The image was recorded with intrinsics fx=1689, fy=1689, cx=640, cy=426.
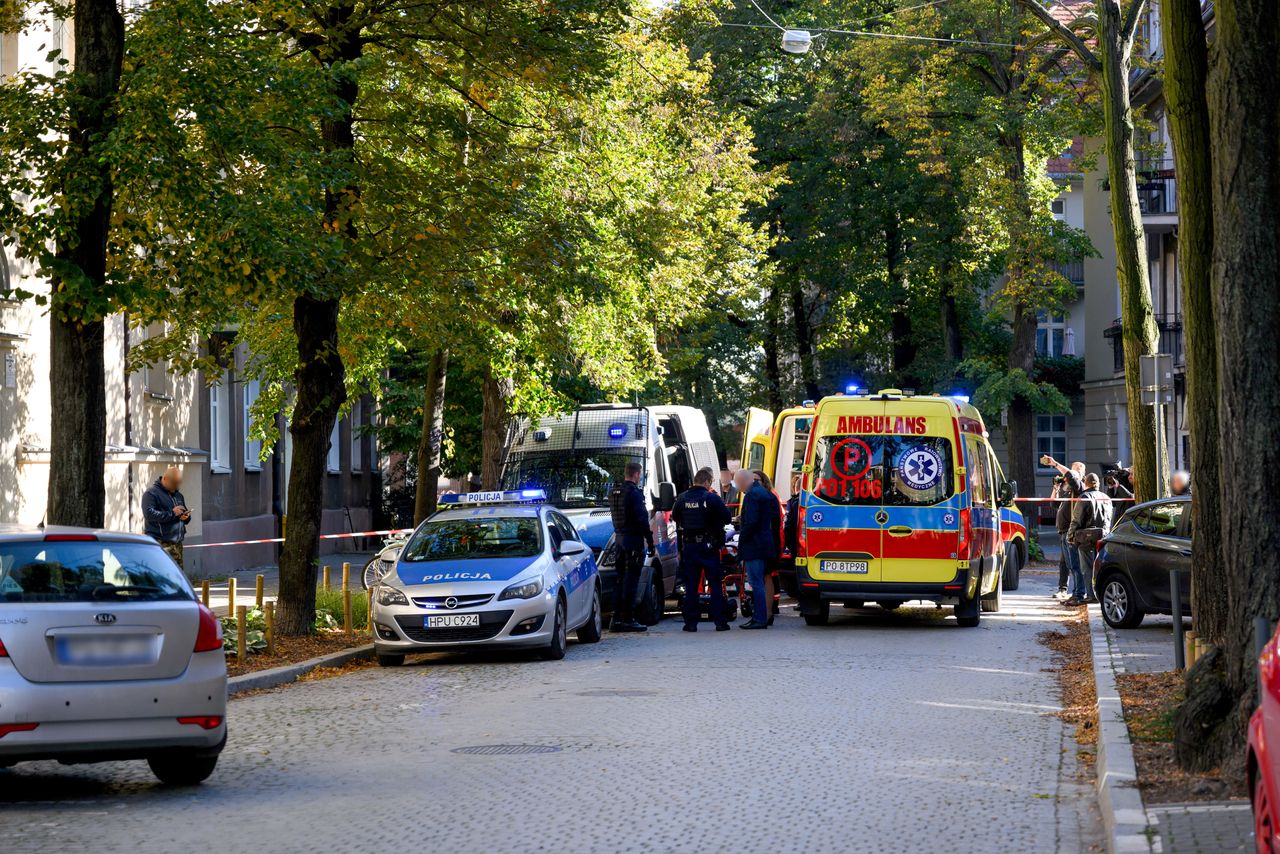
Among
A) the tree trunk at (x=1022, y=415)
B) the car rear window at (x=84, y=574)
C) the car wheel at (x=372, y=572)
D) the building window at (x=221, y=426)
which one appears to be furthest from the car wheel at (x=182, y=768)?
the tree trunk at (x=1022, y=415)

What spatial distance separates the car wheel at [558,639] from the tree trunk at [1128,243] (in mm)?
7982

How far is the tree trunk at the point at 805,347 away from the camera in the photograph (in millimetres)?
47875

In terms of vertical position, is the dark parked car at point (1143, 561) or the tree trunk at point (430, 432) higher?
the tree trunk at point (430, 432)

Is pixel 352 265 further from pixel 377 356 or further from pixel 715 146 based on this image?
pixel 715 146

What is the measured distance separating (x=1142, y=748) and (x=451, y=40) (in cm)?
1121

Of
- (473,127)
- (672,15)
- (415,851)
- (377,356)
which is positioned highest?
(672,15)

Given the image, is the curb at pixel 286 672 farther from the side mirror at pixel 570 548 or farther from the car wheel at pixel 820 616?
the car wheel at pixel 820 616

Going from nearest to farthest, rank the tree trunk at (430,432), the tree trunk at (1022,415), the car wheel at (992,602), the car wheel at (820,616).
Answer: the car wheel at (820,616)
the car wheel at (992,602)
the tree trunk at (430,432)
the tree trunk at (1022,415)

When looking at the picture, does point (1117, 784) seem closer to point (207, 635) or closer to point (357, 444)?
point (207, 635)

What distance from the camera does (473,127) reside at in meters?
18.6

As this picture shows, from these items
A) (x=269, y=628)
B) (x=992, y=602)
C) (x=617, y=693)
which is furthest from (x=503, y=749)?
(x=992, y=602)

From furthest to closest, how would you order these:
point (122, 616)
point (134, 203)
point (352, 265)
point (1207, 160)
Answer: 1. point (352, 265)
2. point (134, 203)
3. point (1207, 160)
4. point (122, 616)

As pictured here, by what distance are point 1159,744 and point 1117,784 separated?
4.78 feet

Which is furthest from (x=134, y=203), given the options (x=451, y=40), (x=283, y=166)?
(x=451, y=40)
